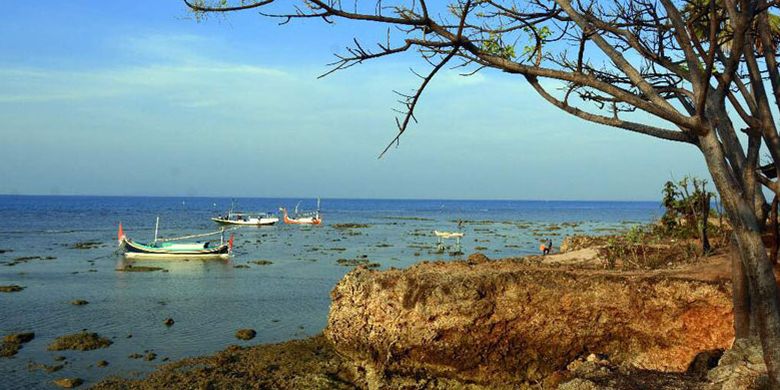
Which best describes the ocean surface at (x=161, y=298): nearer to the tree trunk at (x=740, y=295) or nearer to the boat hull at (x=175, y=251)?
the boat hull at (x=175, y=251)

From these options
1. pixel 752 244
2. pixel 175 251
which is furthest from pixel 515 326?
pixel 175 251

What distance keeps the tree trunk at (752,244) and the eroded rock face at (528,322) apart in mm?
5962

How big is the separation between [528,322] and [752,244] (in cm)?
707

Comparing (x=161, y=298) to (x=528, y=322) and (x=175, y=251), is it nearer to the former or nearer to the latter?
(x=175, y=251)

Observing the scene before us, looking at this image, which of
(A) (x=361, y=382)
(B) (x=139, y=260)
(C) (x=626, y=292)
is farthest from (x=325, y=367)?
(B) (x=139, y=260)

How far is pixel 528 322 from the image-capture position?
12961 mm

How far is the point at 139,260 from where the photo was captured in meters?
41.4

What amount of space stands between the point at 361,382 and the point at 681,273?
742 cm

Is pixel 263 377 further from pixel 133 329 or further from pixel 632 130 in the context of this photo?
pixel 632 130

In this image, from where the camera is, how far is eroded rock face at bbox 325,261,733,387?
39.9 feet

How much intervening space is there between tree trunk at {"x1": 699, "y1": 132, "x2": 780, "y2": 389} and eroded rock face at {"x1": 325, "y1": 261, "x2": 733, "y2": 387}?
596cm

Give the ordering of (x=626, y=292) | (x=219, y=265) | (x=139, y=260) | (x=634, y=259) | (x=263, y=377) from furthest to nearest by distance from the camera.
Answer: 1. (x=139, y=260)
2. (x=219, y=265)
3. (x=634, y=259)
4. (x=263, y=377)
5. (x=626, y=292)

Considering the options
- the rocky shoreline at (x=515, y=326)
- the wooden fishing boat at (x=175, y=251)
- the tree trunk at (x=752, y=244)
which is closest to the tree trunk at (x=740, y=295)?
the tree trunk at (x=752, y=244)

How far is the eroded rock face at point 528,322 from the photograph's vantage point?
12.2m
